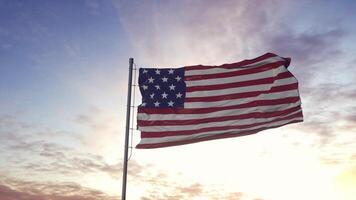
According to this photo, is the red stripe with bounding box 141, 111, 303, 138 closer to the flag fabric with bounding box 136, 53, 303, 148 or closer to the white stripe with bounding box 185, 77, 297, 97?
the flag fabric with bounding box 136, 53, 303, 148

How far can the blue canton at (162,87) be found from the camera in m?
21.3

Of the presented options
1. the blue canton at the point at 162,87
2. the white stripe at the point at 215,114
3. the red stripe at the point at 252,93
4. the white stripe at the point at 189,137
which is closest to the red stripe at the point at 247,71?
the red stripe at the point at 252,93

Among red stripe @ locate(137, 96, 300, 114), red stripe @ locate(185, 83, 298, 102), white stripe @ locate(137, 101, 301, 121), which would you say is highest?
red stripe @ locate(185, 83, 298, 102)

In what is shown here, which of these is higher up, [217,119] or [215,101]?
[215,101]

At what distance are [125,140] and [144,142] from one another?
5.51 feet

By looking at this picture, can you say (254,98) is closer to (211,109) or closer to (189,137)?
(211,109)

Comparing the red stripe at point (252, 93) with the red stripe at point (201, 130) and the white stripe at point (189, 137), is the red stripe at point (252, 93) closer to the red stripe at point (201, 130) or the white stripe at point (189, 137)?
the red stripe at point (201, 130)

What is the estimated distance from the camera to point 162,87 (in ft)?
70.9

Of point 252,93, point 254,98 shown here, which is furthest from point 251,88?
point 254,98

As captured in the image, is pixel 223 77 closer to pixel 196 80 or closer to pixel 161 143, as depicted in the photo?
pixel 196 80

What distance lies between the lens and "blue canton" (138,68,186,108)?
21.3 m

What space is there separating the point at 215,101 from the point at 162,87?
7.93 ft

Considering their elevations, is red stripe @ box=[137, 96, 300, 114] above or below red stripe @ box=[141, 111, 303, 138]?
above

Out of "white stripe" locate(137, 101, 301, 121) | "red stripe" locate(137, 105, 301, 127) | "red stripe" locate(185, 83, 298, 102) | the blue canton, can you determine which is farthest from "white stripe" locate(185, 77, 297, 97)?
the blue canton
